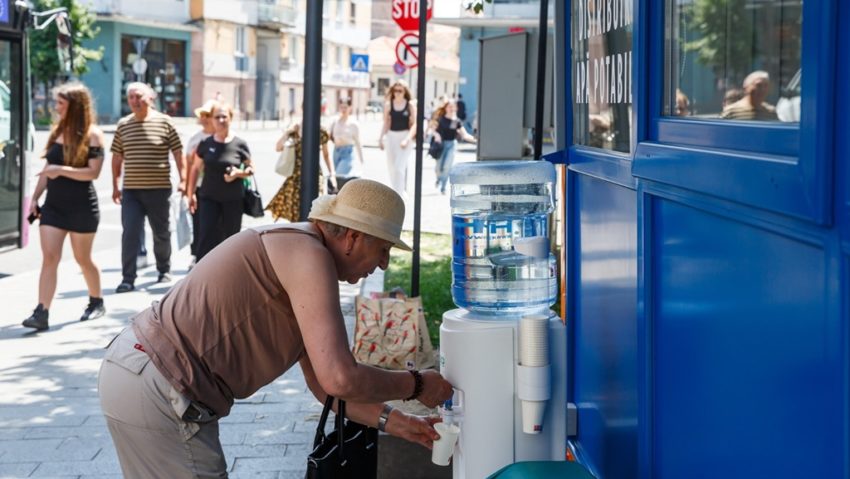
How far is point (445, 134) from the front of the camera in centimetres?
2102

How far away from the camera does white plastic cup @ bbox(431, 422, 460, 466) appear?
3.81m

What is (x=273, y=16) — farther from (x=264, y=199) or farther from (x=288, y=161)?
(x=288, y=161)

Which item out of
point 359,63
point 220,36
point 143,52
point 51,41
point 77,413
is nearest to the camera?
point 77,413

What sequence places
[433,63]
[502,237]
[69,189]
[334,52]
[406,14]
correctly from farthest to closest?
[433,63], [334,52], [406,14], [69,189], [502,237]

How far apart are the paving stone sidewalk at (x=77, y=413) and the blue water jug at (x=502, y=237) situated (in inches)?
70.1

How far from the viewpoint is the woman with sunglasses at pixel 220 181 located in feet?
35.5

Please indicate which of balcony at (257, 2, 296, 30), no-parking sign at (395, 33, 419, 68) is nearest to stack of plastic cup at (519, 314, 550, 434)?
no-parking sign at (395, 33, 419, 68)

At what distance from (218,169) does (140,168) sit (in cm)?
69

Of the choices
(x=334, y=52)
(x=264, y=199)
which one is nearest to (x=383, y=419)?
(x=264, y=199)

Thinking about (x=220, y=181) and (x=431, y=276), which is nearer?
(x=220, y=181)

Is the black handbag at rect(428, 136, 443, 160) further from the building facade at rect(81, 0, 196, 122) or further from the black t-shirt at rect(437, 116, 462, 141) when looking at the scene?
the building facade at rect(81, 0, 196, 122)

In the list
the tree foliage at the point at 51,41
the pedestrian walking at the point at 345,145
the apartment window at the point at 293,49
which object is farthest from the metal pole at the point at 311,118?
the apartment window at the point at 293,49

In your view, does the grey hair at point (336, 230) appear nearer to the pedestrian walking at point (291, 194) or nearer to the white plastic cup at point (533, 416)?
the white plastic cup at point (533, 416)

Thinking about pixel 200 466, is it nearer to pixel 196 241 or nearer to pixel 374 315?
pixel 374 315
